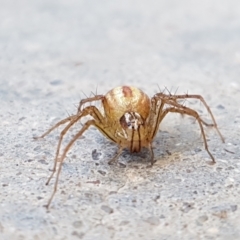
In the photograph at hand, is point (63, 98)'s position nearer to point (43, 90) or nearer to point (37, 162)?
point (43, 90)

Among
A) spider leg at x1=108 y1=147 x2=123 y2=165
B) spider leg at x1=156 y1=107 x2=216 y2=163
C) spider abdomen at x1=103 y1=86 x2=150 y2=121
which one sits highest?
spider abdomen at x1=103 y1=86 x2=150 y2=121

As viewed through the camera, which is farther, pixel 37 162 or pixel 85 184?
pixel 37 162

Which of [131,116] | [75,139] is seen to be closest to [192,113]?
[131,116]

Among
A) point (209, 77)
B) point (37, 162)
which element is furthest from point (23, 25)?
point (37, 162)

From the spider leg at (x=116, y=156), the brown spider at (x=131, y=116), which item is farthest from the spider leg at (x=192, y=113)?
the spider leg at (x=116, y=156)

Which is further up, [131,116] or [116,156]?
[131,116]

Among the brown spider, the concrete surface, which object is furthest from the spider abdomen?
the concrete surface

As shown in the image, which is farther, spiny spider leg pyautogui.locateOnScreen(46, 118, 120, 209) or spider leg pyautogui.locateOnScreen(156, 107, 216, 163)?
spider leg pyautogui.locateOnScreen(156, 107, 216, 163)

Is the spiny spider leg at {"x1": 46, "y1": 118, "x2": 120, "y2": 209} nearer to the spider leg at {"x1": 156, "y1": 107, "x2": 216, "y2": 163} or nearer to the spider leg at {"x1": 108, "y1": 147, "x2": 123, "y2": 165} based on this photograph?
the spider leg at {"x1": 108, "y1": 147, "x2": 123, "y2": 165}

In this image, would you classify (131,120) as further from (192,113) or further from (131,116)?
(192,113)
